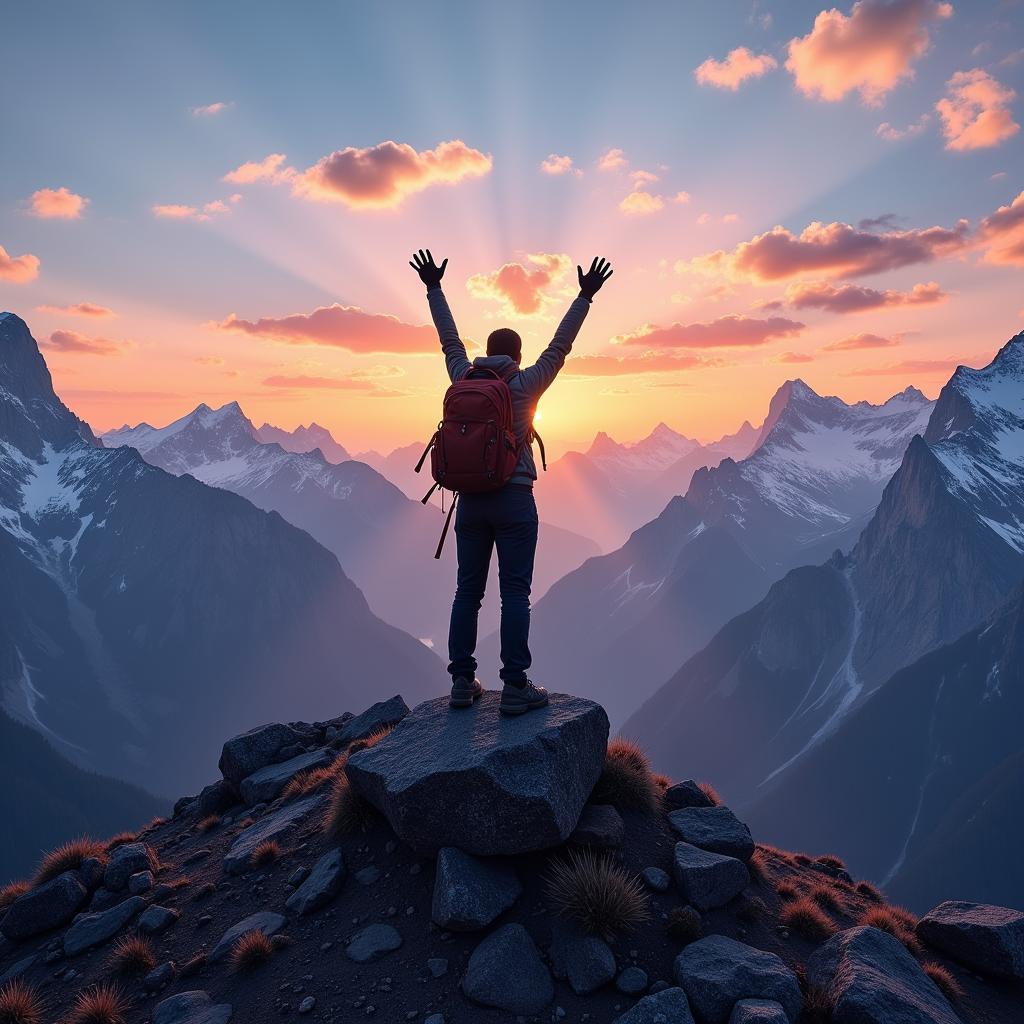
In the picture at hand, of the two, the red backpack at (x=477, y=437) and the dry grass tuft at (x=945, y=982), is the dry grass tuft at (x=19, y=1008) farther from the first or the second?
the dry grass tuft at (x=945, y=982)

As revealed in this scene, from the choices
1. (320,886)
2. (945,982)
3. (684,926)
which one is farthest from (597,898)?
(945,982)

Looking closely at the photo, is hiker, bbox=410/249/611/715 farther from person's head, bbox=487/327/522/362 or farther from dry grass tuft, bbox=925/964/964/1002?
dry grass tuft, bbox=925/964/964/1002

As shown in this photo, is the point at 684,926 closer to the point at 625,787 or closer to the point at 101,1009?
the point at 625,787

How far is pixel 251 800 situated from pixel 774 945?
12.2 meters

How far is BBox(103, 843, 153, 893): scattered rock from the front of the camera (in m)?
12.3

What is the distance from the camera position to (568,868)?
8906 millimetres

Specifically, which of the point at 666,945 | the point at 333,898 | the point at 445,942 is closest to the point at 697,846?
the point at 666,945

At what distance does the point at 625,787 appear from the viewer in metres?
11.3

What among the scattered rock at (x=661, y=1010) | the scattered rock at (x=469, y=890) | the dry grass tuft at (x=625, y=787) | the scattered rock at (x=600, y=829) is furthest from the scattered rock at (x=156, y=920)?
the scattered rock at (x=661, y=1010)

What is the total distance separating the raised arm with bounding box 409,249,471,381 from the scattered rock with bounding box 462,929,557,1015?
27.7 ft

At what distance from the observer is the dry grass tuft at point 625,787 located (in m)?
11.2

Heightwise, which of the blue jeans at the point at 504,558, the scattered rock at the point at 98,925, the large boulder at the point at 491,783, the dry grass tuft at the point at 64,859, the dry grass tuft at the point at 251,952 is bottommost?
the dry grass tuft at the point at 64,859

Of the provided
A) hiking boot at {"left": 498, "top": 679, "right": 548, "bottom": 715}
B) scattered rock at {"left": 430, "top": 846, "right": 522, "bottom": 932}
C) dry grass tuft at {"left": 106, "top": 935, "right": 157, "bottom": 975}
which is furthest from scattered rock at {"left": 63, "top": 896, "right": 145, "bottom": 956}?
hiking boot at {"left": 498, "top": 679, "right": 548, "bottom": 715}

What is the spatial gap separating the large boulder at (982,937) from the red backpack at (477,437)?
10118mm
